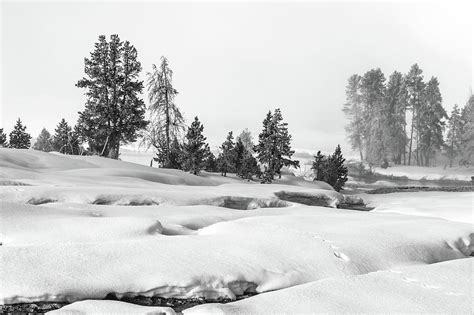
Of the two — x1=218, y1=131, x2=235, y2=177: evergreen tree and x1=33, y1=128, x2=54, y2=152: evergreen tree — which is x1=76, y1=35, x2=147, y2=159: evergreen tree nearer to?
x1=218, y1=131, x2=235, y2=177: evergreen tree

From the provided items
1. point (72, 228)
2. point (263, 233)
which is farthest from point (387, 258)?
point (72, 228)

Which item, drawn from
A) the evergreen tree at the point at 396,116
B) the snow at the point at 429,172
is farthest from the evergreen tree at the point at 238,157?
the evergreen tree at the point at 396,116

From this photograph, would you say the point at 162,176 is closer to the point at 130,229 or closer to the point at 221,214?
the point at 221,214

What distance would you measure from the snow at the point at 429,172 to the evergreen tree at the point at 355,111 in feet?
36.4

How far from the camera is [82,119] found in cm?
3128

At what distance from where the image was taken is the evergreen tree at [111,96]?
1225 inches

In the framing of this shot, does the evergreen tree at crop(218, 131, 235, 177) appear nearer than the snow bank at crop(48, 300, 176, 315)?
No

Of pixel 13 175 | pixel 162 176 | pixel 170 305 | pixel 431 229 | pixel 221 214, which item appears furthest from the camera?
pixel 162 176

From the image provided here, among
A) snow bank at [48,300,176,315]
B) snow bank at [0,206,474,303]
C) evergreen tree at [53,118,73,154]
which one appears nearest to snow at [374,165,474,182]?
evergreen tree at [53,118,73,154]

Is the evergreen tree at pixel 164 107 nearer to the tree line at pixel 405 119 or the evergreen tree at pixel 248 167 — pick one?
the evergreen tree at pixel 248 167

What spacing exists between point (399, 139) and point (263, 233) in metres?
61.8

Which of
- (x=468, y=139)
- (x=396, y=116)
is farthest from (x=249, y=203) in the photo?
(x=396, y=116)

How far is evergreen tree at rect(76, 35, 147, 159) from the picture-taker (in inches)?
1225

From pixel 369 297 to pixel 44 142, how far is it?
187 feet
